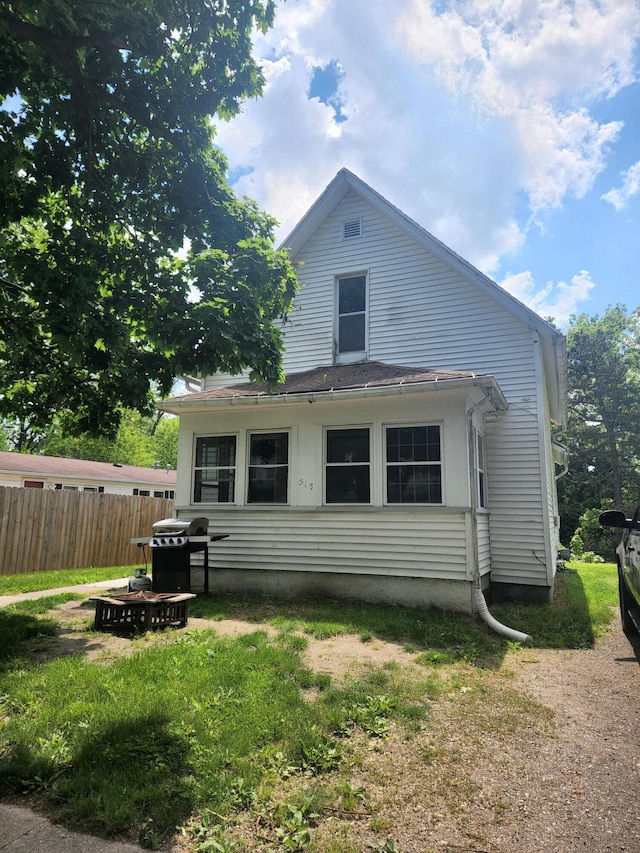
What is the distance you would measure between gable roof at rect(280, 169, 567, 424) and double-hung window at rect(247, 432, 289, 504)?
12.1ft

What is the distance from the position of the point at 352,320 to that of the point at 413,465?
4.23 m

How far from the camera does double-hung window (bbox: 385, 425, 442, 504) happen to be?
26.8 ft

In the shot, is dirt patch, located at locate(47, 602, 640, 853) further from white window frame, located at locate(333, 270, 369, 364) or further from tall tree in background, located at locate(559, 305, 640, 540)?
tall tree in background, located at locate(559, 305, 640, 540)

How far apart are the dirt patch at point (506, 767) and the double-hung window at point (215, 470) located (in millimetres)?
4388

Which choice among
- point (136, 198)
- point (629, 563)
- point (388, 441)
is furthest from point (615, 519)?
point (136, 198)

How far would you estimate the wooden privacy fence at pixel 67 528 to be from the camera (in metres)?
11.9

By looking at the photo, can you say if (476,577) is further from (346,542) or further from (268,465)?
(268,465)

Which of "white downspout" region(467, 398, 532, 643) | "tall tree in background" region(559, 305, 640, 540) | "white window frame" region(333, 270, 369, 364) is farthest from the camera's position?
"tall tree in background" region(559, 305, 640, 540)

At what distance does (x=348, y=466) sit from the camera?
8.80 m

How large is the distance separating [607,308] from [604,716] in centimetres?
3274

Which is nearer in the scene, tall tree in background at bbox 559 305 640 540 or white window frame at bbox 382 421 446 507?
white window frame at bbox 382 421 446 507

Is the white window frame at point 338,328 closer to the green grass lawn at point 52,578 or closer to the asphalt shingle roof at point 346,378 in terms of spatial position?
the asphalt shingle roof at point 346,378

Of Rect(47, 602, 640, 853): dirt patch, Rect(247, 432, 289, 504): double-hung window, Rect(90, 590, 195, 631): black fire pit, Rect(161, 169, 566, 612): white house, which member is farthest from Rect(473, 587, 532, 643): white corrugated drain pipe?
Rect(90, 590, 195, 631): black fire pit

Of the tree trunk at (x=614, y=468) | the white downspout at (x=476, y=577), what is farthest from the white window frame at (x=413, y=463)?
the tree trunk at (x=614, y=468)
